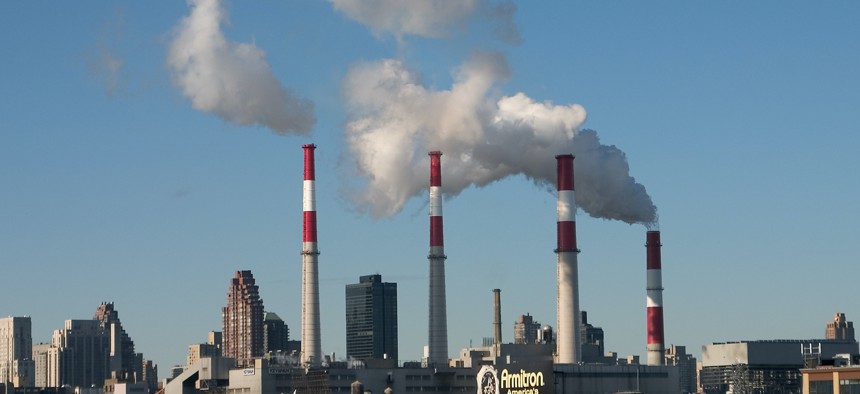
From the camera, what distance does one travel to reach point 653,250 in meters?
166

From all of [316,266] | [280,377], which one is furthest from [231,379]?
[316,266]

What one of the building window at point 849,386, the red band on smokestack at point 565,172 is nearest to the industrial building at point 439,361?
the red band on smokestack at point 565,172

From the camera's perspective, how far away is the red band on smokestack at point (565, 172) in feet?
503

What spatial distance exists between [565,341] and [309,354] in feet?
95.6

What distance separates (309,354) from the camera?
171 m

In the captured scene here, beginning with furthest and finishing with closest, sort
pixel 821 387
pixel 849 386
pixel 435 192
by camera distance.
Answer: pixel 435 192
pixel 821 387
pixel 849 386

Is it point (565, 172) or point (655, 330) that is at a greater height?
point (565, 172)

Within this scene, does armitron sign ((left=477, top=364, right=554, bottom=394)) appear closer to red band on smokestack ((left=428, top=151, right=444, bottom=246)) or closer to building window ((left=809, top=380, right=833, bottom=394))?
building window ((left=809, top=380, right=833, bottom=394))

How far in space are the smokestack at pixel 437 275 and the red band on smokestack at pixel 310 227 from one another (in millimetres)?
12010

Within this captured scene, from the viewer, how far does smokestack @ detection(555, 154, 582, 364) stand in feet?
504

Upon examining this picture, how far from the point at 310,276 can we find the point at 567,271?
1125 inches

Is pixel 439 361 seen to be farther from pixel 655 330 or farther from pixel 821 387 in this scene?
pixel 821 387

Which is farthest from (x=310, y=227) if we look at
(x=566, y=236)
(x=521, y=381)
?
(x=521, y=381)

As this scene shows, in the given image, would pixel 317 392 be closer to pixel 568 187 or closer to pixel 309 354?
pixel 309 354
